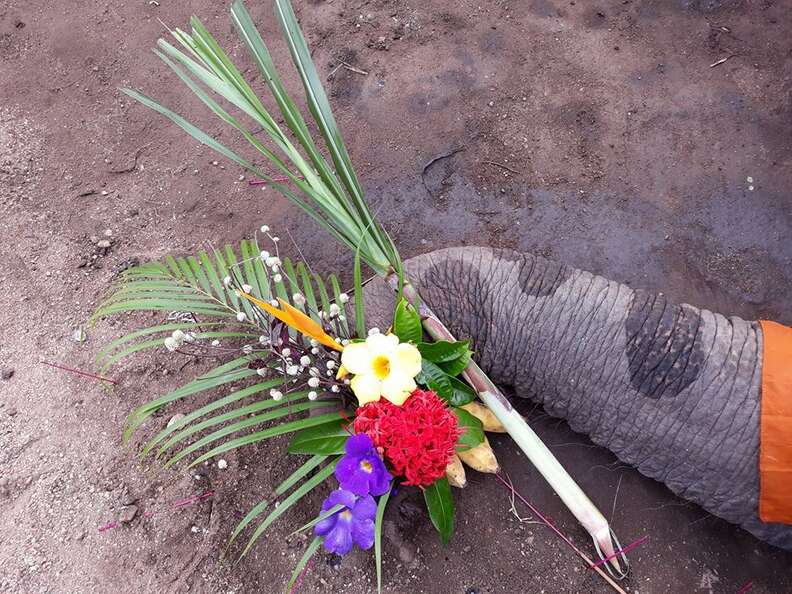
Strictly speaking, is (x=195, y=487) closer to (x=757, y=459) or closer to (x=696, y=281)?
(x=757, y=459)

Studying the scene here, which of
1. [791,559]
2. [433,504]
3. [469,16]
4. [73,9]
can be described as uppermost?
[73,9]

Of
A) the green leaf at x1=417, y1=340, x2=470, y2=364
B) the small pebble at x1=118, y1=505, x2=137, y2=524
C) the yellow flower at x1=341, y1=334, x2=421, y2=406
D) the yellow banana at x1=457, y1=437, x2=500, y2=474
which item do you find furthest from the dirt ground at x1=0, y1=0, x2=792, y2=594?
the yellow flower at x1=341, y1=334, x2=421, y2=406

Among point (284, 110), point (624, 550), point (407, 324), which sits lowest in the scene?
point (624, 550)

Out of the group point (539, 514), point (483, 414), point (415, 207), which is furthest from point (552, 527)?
point (415, 207)

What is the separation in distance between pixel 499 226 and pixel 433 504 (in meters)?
1.54

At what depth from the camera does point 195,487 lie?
2.47 metres

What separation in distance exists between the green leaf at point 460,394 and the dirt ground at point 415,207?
506 millimetres

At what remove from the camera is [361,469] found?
1.92 meters

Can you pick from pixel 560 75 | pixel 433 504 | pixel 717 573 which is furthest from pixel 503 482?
pixel 560 75

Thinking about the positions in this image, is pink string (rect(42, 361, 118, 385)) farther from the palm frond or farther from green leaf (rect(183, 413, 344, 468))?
the palm frond

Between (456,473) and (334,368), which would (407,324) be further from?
(456,473)

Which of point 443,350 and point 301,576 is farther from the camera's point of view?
point 301,576

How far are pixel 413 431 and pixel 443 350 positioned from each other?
1.21 feet

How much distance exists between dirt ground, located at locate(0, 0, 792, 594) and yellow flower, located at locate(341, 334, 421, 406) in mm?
817
